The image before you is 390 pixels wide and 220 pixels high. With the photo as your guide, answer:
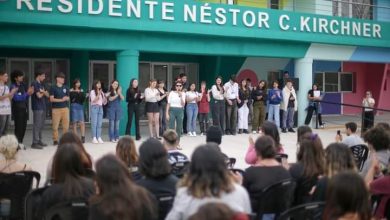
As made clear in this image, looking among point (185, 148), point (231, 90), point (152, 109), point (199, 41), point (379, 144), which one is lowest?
point (185, 148)

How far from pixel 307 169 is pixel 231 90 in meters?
9.70

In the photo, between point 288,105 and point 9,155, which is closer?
point 9,155

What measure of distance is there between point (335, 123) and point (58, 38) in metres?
11.4

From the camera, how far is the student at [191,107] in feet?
46.5

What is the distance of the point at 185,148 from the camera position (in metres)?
12.3

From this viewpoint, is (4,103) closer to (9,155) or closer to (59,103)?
(59,103)

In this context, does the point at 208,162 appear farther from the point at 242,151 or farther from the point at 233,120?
the point at 233,120

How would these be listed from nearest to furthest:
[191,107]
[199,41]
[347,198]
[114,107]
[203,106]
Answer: [347,198]
[114,107]
[191,107]
[203,106]
[199,41]

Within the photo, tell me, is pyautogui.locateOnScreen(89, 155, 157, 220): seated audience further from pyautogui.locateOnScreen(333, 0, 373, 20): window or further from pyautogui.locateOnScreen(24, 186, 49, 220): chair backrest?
pyautogui.locateOnScreen(333, 0, 373, 20): window

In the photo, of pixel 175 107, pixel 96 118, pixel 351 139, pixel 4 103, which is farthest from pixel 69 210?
pixel 175 107

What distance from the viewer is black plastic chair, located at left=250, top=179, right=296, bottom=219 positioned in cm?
455

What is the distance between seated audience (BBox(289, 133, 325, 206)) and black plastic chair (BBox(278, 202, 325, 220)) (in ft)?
3.80

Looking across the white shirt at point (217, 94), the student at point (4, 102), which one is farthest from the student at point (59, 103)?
the white shirt at point (217, 94)

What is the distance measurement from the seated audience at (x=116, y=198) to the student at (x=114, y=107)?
924 centimetres
